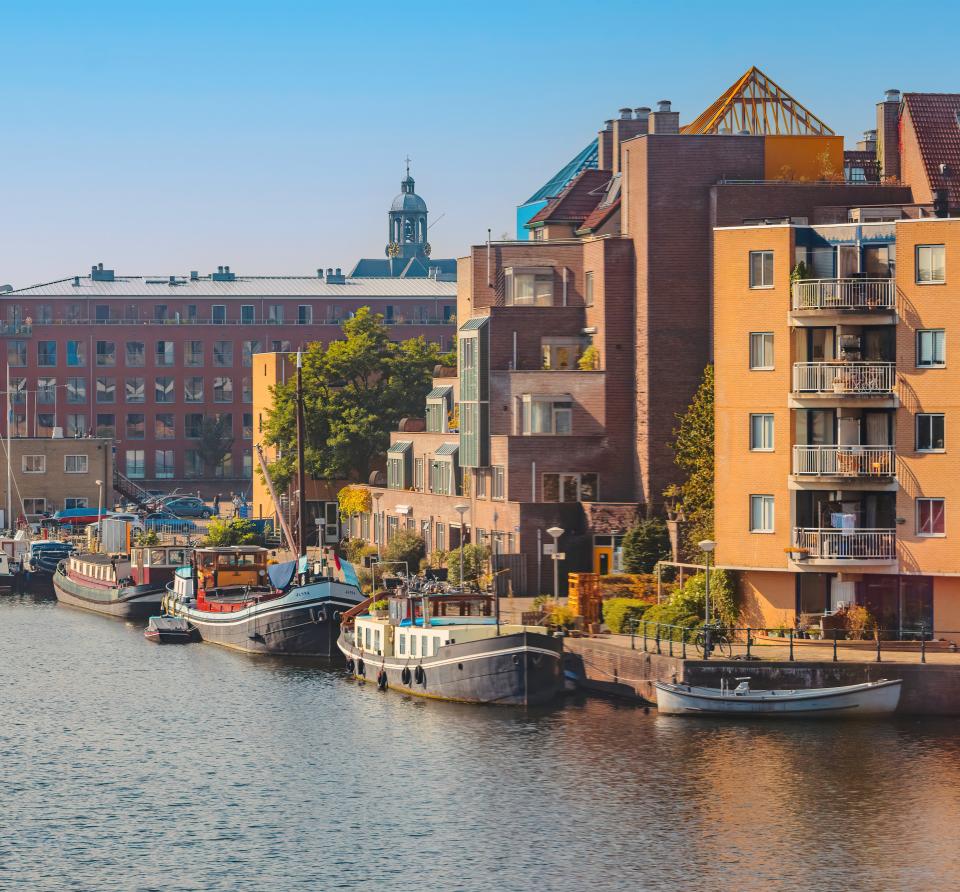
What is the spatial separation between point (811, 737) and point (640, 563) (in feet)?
83.6

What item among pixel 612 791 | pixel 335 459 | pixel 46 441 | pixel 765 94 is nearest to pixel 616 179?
pixel 765 94

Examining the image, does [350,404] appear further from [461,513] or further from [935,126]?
[935,126]

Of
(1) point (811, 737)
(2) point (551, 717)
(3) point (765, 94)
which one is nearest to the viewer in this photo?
(1) point (811, 737)

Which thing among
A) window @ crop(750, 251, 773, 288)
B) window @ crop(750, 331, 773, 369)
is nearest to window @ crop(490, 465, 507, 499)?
window @ crop(750, 331, 773, 369)

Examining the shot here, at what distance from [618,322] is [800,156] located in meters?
12.3

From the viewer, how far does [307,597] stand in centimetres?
9262

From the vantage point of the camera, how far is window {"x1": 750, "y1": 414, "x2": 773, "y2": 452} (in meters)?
79.9

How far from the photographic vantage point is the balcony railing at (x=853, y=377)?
7744 centimetres

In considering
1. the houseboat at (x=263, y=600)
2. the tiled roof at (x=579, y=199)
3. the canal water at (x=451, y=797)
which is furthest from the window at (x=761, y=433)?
the tiled roof at (x=579, y=199)

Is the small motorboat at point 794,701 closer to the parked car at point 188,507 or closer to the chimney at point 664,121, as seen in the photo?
the chimney at point 664,121

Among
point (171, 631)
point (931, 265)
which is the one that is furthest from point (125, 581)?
point (931, 265)

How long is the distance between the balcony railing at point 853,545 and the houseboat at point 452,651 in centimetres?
1067

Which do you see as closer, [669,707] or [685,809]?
[685,809]

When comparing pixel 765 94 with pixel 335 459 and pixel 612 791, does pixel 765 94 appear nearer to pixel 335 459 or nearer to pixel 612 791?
pixel 335 459
